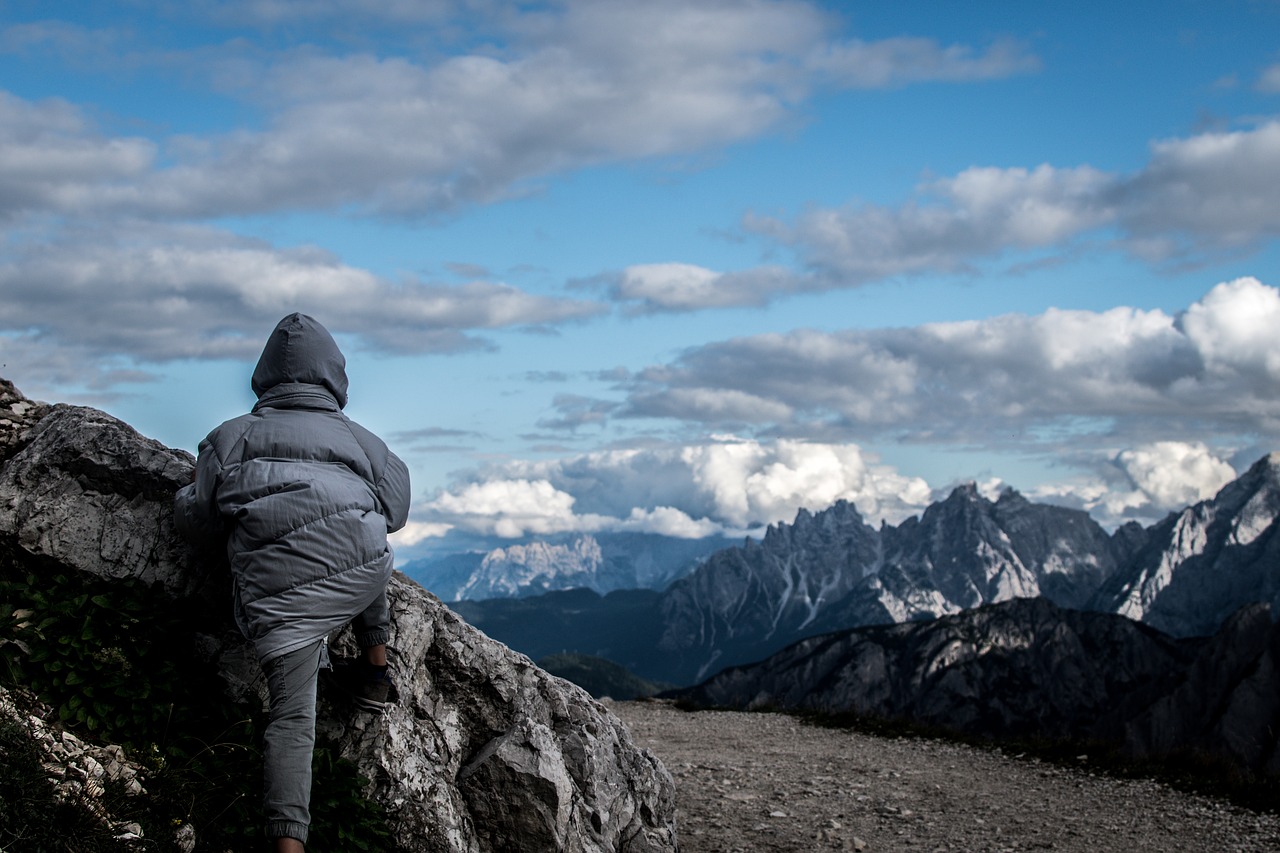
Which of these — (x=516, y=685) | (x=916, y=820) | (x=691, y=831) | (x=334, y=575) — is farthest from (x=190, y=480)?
(x=916, y=820)

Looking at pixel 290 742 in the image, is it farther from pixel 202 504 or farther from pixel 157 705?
pixel 202 504

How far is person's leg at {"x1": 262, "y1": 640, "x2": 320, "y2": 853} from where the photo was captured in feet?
22.8

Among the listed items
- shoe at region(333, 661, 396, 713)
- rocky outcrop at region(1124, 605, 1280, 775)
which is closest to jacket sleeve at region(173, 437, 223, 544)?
shoe at region(333, 661, 396, 713)

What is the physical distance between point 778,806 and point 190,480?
10471 millimetres

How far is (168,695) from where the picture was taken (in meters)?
8.01

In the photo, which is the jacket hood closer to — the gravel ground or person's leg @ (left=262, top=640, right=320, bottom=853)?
person's leg @ (left=262, top=640, right=320, bottom=853)

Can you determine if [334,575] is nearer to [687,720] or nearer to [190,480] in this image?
[190,480]

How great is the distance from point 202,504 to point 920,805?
13013 mm

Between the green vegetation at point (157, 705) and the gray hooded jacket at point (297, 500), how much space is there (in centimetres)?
125

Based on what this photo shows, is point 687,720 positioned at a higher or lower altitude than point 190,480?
lower

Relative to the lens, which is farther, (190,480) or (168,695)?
(190,480)

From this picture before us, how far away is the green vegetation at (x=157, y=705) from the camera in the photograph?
741cm

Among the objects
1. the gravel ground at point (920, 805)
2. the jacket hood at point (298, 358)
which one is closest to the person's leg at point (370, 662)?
the jacket hood at point (298, 358)

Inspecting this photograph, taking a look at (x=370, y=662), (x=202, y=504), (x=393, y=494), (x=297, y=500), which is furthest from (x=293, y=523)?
(x=370, y=662)
